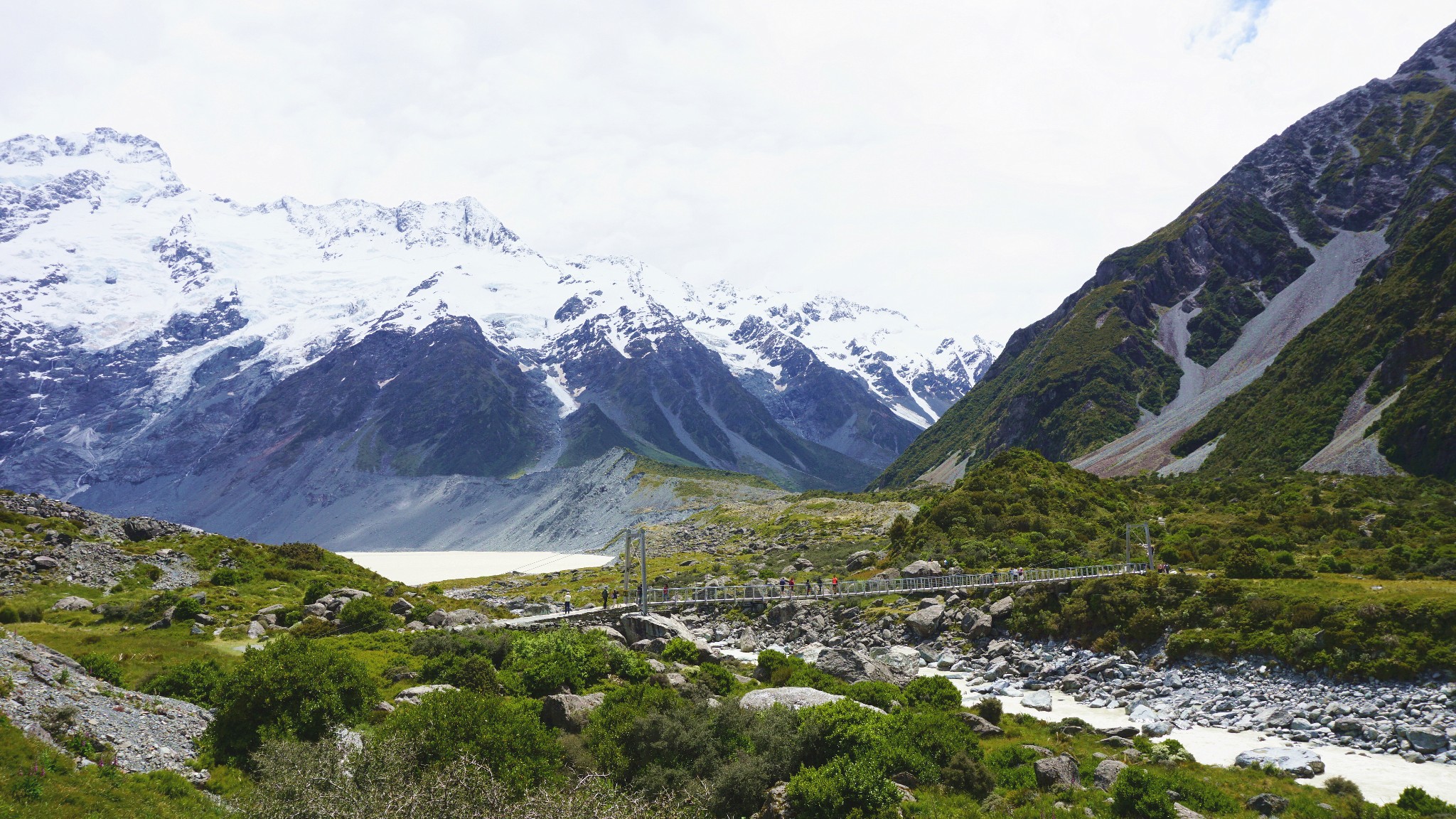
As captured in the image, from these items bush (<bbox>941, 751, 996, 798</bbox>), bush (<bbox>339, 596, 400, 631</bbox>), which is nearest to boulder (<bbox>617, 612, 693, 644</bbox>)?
bush (<bbox>339, 596, 400, 631</bbox>)

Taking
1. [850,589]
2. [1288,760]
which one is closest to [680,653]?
[850,589]

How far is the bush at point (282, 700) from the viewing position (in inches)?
814

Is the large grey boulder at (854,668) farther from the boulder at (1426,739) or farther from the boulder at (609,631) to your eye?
the boulder at (1426,739)

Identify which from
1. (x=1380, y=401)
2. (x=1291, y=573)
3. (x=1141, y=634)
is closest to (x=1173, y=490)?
(x=1380, y=401)

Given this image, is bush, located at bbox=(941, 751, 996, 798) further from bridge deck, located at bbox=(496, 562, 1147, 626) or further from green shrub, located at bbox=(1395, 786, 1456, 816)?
bridge deck, located at bbox=(496, 562, 1147, 626)

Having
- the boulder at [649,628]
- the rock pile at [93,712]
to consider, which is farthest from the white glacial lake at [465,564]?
the rock pile at [93,712]

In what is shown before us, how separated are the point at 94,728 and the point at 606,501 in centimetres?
16605

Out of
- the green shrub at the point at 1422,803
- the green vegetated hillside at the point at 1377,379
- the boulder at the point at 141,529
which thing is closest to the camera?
the green shrub at the point at 1422,803

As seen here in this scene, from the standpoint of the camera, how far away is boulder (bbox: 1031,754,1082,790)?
23531 millimetres

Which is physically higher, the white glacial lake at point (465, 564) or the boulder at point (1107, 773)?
the boulder at point (1107, 773)

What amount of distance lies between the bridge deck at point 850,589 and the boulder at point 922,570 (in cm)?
205

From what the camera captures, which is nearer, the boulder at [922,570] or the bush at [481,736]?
the bush at [481,736]

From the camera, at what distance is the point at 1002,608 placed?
4728cm

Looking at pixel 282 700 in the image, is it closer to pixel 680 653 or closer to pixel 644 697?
pixel 644 697
